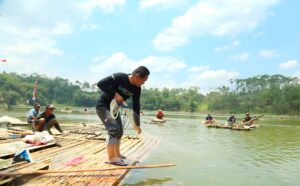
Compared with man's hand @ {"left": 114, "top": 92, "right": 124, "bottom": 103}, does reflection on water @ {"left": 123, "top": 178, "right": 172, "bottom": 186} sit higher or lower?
lower

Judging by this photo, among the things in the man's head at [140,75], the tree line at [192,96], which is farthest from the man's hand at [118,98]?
the tree line at [192,96]

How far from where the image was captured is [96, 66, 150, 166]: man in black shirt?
16.2 ft

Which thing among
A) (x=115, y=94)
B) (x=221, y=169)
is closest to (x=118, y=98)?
(x=115, y=94)

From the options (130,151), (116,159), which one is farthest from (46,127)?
(116,159)

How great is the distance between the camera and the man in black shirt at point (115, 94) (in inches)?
195

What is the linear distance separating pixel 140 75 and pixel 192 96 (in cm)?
9817

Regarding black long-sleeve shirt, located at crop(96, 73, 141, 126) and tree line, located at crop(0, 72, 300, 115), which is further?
A: tree line, located at crop(0, 72, 300, 115)

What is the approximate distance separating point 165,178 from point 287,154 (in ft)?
18.2

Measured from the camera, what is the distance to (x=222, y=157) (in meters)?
9.06

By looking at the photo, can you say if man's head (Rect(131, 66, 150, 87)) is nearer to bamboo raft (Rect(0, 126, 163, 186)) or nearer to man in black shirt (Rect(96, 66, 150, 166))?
man in black shirt (Rect(96, 66, 150, 166))

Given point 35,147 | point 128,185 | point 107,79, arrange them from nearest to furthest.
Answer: point 107,79
point 128,185
point 35,147

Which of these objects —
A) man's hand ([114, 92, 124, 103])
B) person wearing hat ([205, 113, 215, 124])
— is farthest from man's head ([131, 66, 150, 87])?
person wearing hat ([205, 113, 215, 124])

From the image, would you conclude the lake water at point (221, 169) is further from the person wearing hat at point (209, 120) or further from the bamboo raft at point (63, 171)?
the person wearing hat at point (209, 120)

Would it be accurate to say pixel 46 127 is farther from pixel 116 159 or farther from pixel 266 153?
pixel 266 153
